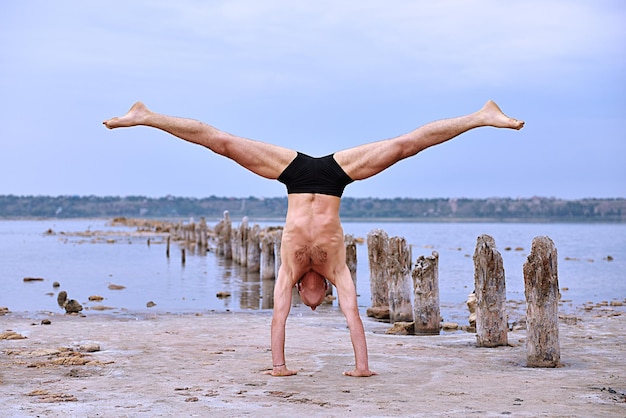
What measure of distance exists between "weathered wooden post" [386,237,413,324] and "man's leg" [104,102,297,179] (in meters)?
6.52

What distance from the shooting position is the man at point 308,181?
28.4ft

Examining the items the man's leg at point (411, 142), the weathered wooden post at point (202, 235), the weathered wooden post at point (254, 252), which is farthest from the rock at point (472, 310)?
the weathered wooden post at point (202, 235)

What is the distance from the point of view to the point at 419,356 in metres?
10.2

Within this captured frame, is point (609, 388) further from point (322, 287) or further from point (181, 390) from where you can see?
point (181, 390)

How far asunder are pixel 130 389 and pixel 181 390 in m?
0.51

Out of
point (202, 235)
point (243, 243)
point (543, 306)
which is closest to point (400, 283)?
point (543, 306)

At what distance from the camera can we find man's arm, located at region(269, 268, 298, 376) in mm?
8680

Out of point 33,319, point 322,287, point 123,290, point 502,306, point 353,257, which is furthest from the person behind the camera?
point 123,290

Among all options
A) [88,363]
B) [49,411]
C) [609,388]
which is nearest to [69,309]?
[88,363]

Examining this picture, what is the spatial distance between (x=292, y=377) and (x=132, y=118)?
129 inches

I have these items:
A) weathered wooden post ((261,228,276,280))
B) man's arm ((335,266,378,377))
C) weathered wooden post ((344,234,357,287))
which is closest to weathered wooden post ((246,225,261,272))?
weathered wooden post ((261,228,276,280))

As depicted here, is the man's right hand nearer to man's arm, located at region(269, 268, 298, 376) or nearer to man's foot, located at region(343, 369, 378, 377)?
man's arm, located at region(269, 268, 298, 376)

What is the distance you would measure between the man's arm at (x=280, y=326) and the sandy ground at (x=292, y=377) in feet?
0.70

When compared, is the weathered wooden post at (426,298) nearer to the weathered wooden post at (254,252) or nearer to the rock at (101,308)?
the rock at (101,308)
